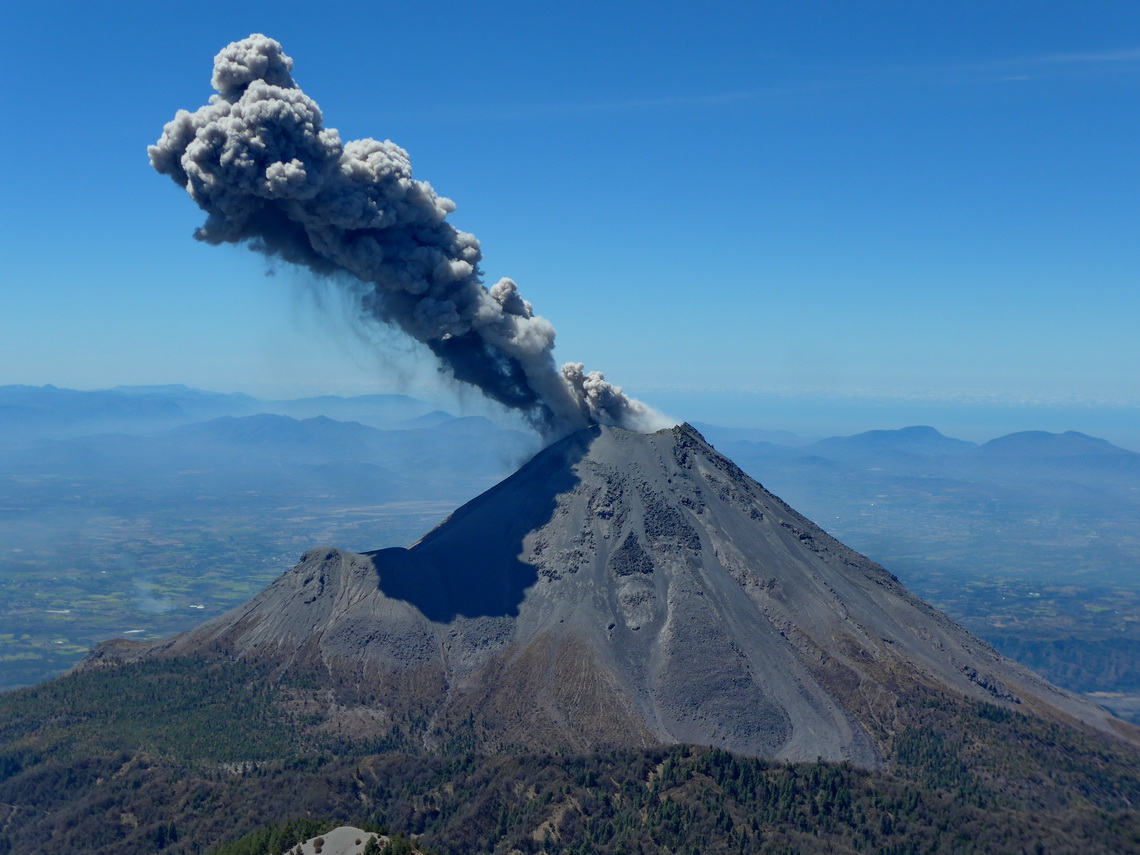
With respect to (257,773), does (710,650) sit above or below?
above

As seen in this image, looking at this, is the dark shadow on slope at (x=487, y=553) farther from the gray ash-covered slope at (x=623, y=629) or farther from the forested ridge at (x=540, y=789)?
the forested ridge at (x=540, y=789)

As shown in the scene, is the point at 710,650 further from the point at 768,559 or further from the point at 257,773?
the point at 257,773

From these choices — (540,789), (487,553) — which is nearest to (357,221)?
(487,553)

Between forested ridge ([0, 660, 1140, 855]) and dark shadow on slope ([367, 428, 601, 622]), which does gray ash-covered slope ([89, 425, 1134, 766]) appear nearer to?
dark shadow on slope ([367, 428, 601, 622])

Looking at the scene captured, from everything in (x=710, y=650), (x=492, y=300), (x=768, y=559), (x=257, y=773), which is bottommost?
(x=257, y=773)

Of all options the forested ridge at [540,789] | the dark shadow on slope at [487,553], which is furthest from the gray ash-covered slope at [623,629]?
the forested ridge at [540,789]

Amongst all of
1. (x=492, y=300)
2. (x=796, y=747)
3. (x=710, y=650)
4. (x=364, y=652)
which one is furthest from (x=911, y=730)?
(x=492, y=300)
